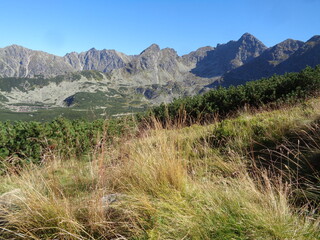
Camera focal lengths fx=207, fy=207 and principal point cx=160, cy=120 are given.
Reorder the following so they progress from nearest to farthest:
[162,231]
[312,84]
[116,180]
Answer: [162,231] → [116,180] → [312,84]

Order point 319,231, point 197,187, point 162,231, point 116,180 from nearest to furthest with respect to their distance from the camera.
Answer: point 319,231 → point 162,231 → point 197,187 → point 116,180

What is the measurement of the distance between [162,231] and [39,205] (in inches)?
52.7

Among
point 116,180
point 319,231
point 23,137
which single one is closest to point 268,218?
point 319,231

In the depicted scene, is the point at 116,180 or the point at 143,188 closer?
the point at 143,188

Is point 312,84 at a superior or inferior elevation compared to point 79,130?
superior

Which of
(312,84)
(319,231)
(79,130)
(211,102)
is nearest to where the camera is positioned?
(319,231)

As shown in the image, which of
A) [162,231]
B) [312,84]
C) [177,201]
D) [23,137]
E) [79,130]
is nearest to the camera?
[162,231]

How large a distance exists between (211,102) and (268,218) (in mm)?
21410

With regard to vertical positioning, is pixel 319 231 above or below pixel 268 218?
below

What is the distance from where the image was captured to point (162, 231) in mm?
1999

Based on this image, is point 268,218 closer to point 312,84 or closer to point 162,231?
point 162,231

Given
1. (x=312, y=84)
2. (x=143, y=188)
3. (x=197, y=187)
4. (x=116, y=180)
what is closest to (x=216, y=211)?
(x=197, y=187)

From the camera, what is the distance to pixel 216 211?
6.84 ft

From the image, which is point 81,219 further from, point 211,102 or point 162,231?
point 211,102
